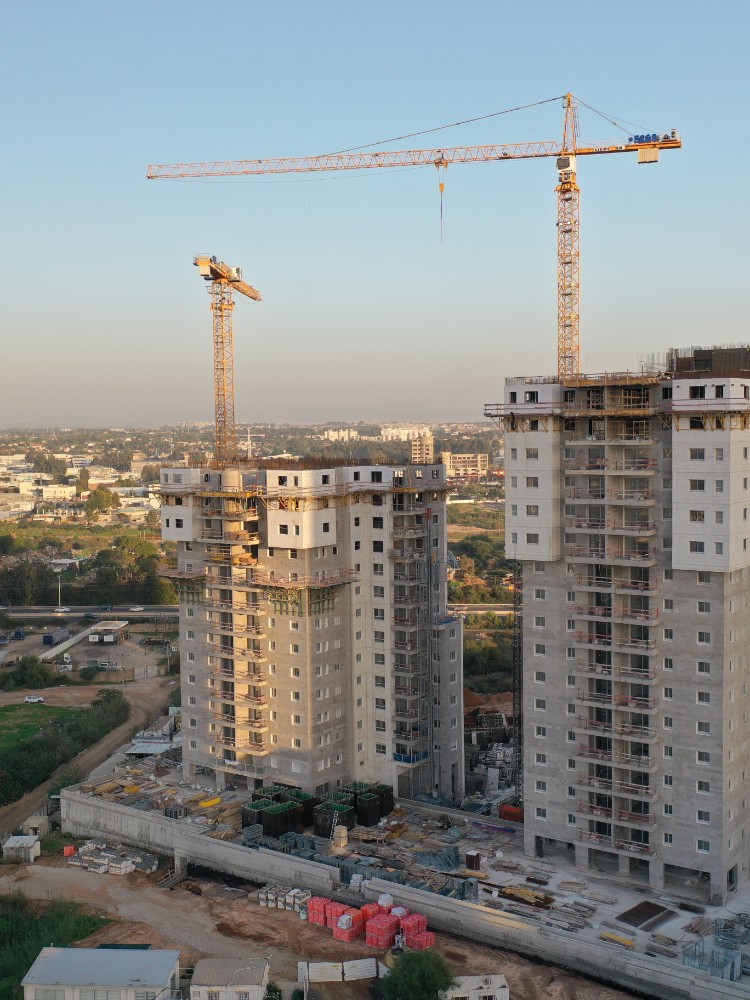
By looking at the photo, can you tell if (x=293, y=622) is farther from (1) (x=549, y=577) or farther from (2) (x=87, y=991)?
(2) (x=87, y=991)

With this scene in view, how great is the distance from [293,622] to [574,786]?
15.0 metres

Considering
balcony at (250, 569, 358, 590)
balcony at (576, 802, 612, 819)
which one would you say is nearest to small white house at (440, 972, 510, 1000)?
balcony at (576, 802, 612, 819)

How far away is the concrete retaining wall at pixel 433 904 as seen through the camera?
36219 mm

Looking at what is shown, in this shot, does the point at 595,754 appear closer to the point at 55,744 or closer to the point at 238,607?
the point at 238,607

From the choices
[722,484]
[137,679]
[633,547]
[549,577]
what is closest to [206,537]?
[549,577]

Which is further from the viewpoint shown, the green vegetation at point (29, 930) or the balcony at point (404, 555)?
the balcony at point (404, 555)

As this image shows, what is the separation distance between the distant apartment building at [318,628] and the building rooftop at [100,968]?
14354 mm

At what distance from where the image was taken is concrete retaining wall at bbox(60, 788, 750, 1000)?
36.2 meters

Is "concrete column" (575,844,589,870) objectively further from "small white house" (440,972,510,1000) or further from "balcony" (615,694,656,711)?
"small white house" (440,972,510,1000)

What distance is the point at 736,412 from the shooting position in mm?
39719

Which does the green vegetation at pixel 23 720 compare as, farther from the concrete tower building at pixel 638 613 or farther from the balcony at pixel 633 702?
the balcony at pixel 633 702

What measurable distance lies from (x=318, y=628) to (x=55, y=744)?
85.2 feet

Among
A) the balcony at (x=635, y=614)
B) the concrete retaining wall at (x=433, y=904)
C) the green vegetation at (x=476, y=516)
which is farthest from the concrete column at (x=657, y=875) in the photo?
the green vegetation at (x=476, y=516)

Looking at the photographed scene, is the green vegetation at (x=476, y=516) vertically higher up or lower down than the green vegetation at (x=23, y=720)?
higher up
